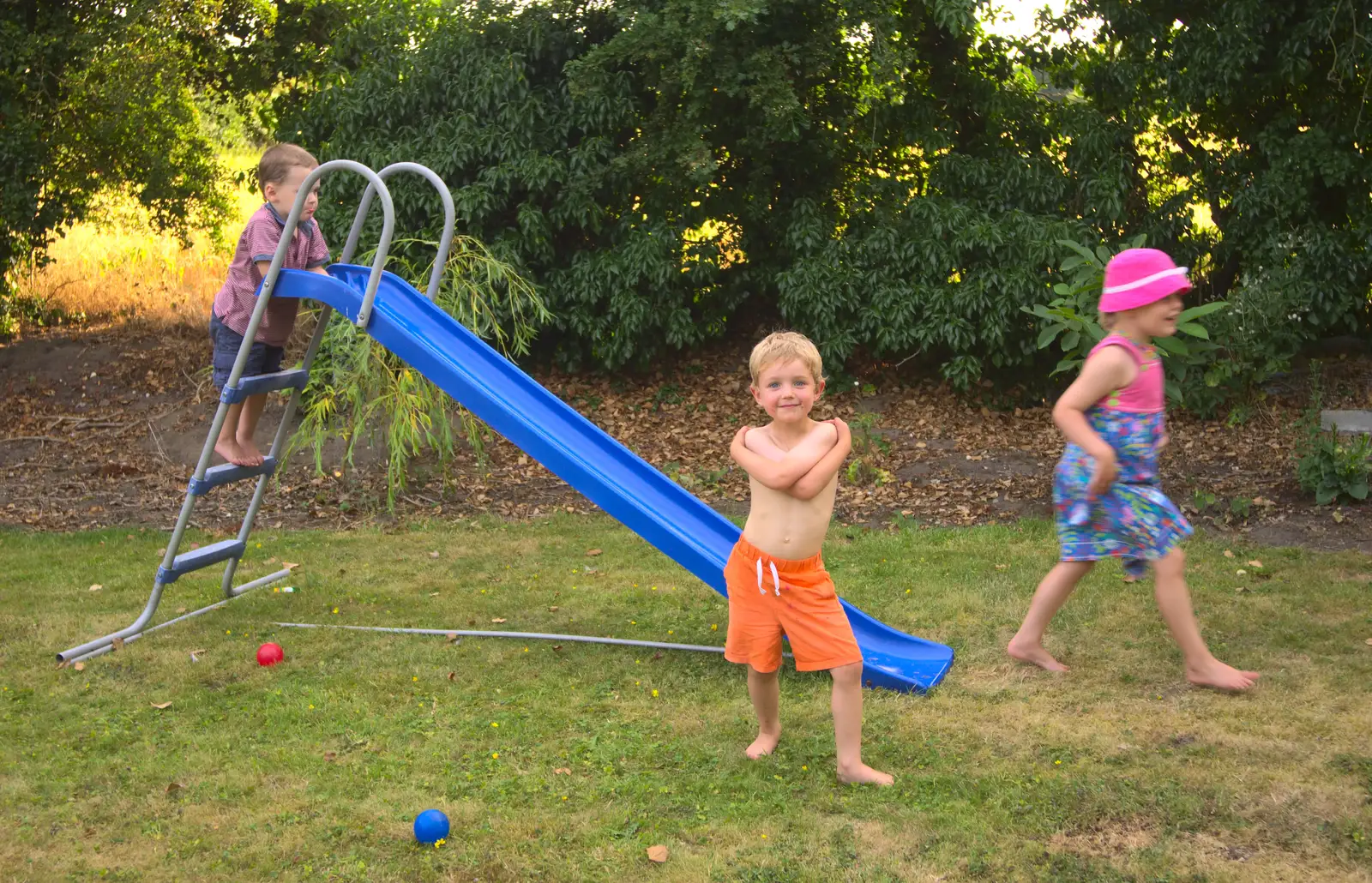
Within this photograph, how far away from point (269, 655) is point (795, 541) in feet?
7.76

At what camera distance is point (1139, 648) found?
4.61 meters

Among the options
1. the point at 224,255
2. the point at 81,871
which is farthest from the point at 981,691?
the point at 224,255

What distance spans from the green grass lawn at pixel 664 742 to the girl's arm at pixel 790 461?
89cm

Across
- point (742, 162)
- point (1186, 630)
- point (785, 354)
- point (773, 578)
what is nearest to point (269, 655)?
point (773, 578)

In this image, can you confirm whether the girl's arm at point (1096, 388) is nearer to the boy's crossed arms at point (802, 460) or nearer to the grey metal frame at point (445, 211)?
the boy's crossed arms at point (802, 460)

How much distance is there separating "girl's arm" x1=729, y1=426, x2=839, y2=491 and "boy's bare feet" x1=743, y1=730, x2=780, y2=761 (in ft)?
2.75

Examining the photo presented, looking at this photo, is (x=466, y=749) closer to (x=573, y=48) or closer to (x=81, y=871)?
(x=81, y=871)

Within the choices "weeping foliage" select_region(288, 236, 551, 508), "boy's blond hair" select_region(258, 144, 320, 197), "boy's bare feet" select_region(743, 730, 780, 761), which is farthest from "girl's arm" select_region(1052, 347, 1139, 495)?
"weeping foliage" select_region(288, 236, 551, 508)

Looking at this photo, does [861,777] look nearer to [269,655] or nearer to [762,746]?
[762,746]

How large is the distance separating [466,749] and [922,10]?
7502 mm

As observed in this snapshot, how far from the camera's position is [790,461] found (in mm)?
3412

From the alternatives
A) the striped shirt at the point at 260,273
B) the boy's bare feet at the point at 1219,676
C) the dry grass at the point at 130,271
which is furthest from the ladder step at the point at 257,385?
the dry grass at the point at 130,271

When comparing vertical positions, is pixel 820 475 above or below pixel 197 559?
above

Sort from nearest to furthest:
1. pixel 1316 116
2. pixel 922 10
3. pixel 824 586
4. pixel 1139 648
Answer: pixel 824 586 → pixel 1139 648 → pixel 1316 116 → pixel 922 10
